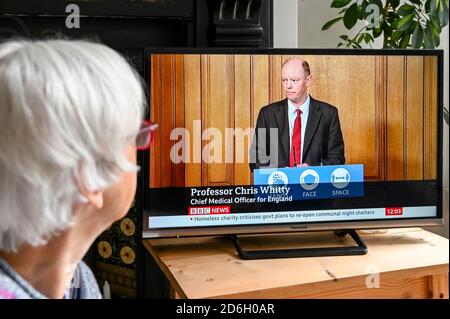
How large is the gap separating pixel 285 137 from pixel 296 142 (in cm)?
3

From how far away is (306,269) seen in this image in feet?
5.15

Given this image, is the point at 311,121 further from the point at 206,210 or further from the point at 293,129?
the point at 206,210

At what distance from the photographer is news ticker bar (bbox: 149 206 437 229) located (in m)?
1.67

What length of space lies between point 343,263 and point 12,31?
1239mm

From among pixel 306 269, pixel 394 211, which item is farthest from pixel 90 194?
pixel 394 211

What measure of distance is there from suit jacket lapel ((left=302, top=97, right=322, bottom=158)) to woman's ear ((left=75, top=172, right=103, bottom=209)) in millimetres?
979

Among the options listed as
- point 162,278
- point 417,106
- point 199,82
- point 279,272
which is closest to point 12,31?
point 199,82

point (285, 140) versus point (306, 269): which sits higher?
point (285, 140)

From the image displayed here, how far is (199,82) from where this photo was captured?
1.65 m

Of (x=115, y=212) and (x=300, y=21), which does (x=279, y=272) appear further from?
(x=300, y=21)

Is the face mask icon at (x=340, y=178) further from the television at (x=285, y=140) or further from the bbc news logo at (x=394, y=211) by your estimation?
the bbc news logo at (x=394, y=211)

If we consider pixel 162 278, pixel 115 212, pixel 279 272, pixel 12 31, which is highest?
pixel 12 31

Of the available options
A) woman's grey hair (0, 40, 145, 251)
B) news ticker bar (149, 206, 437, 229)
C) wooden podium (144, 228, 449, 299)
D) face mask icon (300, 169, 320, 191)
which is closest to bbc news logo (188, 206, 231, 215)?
news ticker bar (149, 206, 437, 229)

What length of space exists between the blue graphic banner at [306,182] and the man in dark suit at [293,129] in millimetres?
19
